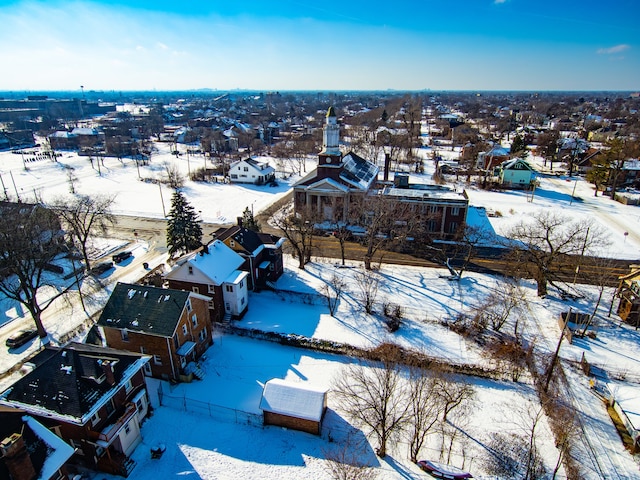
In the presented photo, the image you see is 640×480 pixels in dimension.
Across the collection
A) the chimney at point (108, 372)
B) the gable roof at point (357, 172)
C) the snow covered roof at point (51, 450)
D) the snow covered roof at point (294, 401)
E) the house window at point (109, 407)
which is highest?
the gable roof at point (357, 172)

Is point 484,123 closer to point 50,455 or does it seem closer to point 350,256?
point 350,256

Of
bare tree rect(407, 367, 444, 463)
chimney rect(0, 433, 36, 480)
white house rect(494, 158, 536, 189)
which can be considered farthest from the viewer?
white house rect(494, 158, 536, 189)

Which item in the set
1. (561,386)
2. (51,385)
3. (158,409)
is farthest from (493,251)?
(51,385)

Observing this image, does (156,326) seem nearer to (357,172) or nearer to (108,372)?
(108,372)

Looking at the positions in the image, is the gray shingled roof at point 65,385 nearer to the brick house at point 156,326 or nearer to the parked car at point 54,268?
the brick house at point 156,326

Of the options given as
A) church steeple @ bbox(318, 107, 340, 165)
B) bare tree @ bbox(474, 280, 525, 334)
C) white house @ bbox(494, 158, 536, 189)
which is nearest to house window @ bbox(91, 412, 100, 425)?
bare tree @ bbox(474, 280, 525, 334)

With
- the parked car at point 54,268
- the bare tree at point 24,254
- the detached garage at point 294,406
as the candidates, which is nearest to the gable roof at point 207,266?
the bare tree at point 24,254

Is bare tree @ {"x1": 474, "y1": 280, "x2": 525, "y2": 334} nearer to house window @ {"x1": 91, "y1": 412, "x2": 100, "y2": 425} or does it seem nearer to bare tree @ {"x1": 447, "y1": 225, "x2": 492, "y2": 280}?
bare tree @ {"x1": 447, "y1": 225, "x2": 492, "y2": 280}
